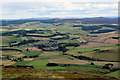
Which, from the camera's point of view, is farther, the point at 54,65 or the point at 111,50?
the point at 111,50

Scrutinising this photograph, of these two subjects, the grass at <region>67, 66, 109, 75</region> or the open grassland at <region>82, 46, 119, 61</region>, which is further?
the open grassland at <region>82, 46, 119, 61</region>

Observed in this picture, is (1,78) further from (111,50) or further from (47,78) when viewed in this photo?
(111,50)

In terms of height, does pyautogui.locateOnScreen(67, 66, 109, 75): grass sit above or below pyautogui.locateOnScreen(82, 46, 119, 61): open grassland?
below

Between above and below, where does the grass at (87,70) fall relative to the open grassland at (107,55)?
below

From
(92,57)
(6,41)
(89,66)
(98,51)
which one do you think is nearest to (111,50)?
(98,51)

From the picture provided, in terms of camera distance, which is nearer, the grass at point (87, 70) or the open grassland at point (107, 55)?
the grass at point (87, 70)

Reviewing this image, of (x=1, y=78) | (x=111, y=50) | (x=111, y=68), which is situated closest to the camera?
(x=1, y=78)

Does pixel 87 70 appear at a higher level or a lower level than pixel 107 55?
lower

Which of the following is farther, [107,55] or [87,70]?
[107,55]

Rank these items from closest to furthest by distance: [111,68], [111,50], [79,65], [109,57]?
[111,68] < [79,65] < [109,57] < [111,50]
